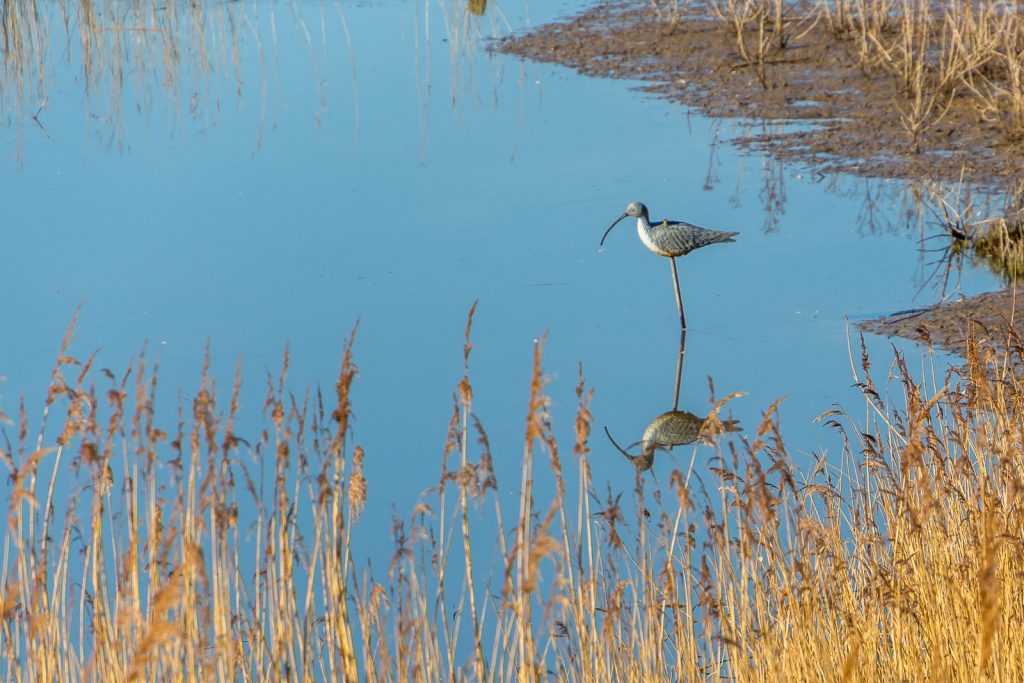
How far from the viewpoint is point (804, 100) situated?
9.77m

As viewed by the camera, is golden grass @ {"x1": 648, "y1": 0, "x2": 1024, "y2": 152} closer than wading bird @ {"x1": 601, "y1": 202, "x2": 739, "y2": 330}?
No

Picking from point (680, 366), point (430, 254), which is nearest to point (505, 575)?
point (680, 366)

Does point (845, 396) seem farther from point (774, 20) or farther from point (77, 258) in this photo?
point (774, 20)

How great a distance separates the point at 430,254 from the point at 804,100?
3869 millimetres

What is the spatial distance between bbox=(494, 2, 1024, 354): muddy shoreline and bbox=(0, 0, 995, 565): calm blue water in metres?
0.25

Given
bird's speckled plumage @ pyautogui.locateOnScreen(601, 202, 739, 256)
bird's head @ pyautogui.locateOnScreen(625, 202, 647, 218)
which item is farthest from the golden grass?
bird's head @ pyautogui.locateOnScreen(625, 202, 647, 218)

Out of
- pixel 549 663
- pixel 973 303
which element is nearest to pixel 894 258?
pixel 973 303

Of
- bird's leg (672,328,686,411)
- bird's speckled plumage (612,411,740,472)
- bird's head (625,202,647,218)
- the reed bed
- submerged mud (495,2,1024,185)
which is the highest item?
submerged mud (495,2,1024,185)

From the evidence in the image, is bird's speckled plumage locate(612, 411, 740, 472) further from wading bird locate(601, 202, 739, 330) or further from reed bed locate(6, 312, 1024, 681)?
reed bed locate(6, 312, 1024, 681)

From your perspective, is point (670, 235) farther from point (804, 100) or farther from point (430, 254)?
point (804, 100)

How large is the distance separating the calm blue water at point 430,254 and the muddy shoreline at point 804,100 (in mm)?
248

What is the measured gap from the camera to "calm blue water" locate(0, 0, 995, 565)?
5.58m

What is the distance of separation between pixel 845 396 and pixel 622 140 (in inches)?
155

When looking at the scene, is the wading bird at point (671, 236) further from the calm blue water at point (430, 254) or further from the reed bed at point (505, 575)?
the reed bed at point (505, 575)
